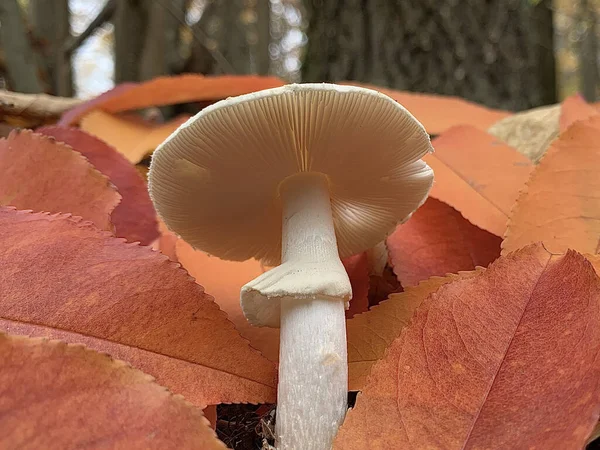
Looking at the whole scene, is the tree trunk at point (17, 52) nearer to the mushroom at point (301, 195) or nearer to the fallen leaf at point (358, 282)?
the mushroom at point (301, 195)

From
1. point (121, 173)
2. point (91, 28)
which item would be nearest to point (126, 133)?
point (121, 173)

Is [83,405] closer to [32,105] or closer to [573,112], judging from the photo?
[573,112]

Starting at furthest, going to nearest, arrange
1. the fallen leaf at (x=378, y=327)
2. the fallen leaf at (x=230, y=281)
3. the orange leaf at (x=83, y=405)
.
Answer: the fallen leaf at (x=230, y=281)
the fallen leaf at (x=378, y=327)
the orange leaf at (x=83, y=405)

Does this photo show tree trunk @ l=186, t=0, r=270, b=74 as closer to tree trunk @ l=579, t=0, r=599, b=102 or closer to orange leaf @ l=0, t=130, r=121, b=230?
orange leaf @ l=0, t=130, r=121, b=230

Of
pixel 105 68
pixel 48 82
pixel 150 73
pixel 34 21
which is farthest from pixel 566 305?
pixel 105 68

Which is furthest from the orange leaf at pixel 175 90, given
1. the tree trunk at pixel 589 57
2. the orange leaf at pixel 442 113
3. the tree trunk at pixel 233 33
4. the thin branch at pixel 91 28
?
the tree trunk at pixel 589 57

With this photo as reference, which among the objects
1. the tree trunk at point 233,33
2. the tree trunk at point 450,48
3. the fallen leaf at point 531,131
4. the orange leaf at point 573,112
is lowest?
the tree trunk at point 233,33
